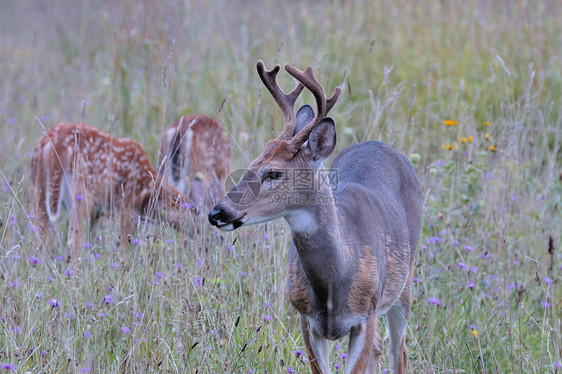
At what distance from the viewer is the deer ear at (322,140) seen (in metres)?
3.10

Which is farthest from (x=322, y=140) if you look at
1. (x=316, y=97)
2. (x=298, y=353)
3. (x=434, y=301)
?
(x=434, y=301)

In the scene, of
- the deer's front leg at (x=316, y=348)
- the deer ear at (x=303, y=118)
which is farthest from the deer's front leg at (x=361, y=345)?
the deer ear at (x=303, y=118)

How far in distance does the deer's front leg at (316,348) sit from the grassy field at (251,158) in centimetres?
11

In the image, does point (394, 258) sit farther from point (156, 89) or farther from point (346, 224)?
point (156, 89)

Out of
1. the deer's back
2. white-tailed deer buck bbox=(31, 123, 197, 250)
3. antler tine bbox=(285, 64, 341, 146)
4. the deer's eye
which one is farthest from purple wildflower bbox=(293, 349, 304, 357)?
white-tailed deer buck bbox=(31, 123, 197, 250)

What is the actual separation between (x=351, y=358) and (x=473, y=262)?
1.54 m

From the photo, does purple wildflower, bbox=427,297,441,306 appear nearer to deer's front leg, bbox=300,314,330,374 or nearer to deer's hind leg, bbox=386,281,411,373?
deer's hind leg, bbox=386,281,411,373

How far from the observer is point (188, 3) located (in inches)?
300

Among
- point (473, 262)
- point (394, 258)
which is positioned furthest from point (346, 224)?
point (473, 262)

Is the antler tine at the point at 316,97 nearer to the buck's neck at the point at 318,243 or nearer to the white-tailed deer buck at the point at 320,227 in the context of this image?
the white-tailed deer buck at the point at 320,227

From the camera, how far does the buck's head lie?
119 inches

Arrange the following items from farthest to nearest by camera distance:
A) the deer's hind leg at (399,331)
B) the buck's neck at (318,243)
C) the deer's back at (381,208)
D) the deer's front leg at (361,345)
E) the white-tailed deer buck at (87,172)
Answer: the white-tailed deer buck at (87,172)
the deer's hind leg at (399,331)
the deer's back at (381,208)
the deer's front leg at (361,345)
the buck's neck at (318,243)

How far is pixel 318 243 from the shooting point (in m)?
3.15

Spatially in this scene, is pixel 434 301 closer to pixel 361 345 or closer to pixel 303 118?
pixel 361 345
